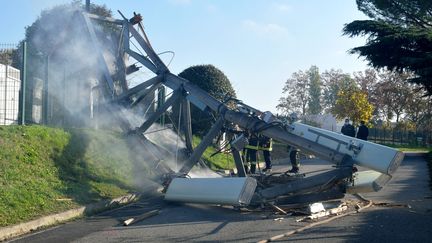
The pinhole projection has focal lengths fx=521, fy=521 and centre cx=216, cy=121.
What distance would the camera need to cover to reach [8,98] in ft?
46.0

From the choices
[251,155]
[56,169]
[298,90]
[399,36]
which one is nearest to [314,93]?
[298,90]

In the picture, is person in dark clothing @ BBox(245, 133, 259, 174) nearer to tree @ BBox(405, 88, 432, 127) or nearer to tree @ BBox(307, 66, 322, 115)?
tree @ BBox(405, 88, 432, 127)

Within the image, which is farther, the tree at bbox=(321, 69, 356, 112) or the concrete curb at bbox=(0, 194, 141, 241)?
the tree at bbox=(321, 69, 356, 112)

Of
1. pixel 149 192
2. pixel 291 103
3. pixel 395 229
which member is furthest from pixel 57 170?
pixel 291 103

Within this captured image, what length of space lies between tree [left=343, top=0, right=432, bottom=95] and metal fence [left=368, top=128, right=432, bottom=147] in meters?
39.7

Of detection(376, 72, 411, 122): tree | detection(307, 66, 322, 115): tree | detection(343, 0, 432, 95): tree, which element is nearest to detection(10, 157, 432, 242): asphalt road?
detection(343, 0, 432, 95): tree

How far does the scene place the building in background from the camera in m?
14.0

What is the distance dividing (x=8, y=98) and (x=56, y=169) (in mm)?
3963

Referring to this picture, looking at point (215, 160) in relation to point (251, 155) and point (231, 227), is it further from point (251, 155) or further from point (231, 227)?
point (231, 227)

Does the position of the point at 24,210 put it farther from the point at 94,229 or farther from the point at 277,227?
the point at 277,227

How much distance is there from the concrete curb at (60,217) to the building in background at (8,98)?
4.60 metres

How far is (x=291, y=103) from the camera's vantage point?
7081cm

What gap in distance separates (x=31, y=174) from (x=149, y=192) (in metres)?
3.20

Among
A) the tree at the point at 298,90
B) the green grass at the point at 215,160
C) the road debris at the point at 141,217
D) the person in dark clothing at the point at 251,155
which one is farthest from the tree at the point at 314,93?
the road debris at the point at 141,217
